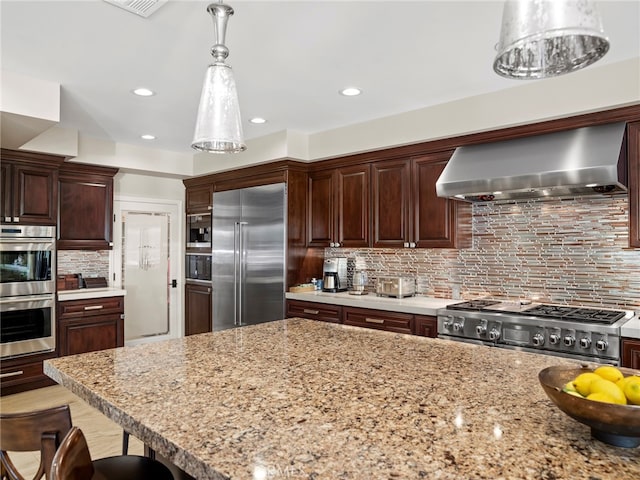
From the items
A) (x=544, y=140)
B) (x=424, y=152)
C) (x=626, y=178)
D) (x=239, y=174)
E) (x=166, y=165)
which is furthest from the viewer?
(x=166, y=165)

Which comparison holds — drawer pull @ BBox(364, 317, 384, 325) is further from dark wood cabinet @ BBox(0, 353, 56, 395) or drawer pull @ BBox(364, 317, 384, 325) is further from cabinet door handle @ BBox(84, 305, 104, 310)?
dark wood cabinet @ BBox(0, 353, 56, 395)

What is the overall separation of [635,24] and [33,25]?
3.17 meters

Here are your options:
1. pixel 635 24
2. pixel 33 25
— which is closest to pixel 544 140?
pixel 635 24

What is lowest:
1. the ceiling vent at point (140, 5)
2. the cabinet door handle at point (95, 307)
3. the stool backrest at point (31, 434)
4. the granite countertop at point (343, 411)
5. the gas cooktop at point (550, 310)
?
the cabinet door handle at point (95, 307)

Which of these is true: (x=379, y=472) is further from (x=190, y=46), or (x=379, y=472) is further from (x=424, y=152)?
(x=424, y=152)

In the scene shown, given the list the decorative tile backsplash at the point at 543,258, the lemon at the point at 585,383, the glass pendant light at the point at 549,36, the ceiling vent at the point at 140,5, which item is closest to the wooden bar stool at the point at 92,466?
the lemon at the point at 585,383

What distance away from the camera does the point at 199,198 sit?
585cm

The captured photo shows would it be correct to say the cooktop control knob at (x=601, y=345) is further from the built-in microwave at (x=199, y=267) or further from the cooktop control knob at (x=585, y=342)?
the built-in microwave at (x=199, y=267)

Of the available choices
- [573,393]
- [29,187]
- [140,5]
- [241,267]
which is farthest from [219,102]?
[29,187]

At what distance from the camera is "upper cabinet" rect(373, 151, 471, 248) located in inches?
147

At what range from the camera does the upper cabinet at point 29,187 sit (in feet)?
13.8

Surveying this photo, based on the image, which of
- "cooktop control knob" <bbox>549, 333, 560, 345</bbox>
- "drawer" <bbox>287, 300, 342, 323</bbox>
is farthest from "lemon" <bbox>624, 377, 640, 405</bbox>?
"drawer" <bbox>287, 300, 342, 323</bbox>

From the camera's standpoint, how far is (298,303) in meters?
4.42

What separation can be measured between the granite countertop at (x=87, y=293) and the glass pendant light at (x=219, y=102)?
365 cm
